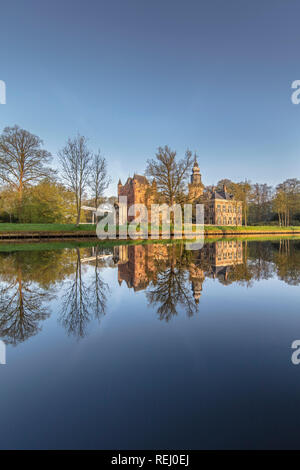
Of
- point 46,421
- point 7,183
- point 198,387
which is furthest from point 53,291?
point 7,183

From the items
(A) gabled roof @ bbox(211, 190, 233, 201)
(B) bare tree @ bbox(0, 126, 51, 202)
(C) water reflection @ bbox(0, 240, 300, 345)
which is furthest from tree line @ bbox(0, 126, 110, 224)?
(A) gabled roof @ bbox(211, 190, 233, 201)

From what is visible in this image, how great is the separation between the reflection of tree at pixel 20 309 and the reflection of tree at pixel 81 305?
0.44 m

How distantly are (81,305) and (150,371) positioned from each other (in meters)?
2.68

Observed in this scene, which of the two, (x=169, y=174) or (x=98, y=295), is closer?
(x=98, y=295)

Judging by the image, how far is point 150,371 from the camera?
95.9 inches

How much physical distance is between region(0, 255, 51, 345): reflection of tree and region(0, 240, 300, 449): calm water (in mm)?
30

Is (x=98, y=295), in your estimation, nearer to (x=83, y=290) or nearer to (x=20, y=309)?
(x=83, y=290)

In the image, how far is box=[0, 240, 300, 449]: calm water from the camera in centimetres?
168

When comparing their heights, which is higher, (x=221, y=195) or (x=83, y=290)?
(x=221, y=195)

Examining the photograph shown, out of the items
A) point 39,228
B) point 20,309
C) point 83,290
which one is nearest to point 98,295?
point 83,290

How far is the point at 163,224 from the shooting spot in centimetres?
3450

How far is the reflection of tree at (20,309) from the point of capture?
3.55 metres

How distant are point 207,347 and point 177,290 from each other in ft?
8.46

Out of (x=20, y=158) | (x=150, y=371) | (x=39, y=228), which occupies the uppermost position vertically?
(x=20, y=158)
